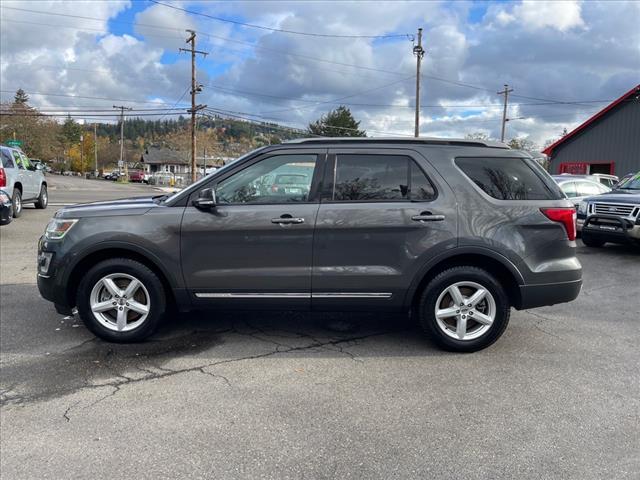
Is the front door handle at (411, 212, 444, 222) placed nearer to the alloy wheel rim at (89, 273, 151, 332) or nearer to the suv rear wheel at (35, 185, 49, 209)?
the alloy wheel rim at (89, 273, 151, 332)

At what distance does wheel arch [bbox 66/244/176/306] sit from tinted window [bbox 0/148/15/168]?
10173mm

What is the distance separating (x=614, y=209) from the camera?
969 centimetres

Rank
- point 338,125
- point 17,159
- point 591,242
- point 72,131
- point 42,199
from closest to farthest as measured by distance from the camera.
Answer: point 591,242 → point 17,159 → point 42,199 → point 338,125 → point 72,131

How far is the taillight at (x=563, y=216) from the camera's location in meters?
4.39

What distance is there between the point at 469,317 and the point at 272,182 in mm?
2125

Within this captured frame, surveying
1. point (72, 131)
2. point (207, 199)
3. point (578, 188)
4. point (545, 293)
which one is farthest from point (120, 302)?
point (72, 131)

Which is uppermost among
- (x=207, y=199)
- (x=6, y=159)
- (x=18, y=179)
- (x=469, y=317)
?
(x=6, y=159)

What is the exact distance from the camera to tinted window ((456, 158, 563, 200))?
4.43 m

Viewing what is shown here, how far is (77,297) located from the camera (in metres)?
4.47

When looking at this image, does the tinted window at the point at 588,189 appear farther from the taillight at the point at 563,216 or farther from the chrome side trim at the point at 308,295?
the chrome side trim at the point at 308,295

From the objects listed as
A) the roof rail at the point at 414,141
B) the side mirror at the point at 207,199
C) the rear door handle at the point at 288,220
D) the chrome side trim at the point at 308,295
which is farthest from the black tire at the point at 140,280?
the roof rail at the point at 414,141

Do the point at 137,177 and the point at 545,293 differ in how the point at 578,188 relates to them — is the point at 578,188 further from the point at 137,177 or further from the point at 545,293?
the point at 137,177

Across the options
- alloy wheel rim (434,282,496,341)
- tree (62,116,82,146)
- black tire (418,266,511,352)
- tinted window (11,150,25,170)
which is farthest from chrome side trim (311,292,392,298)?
tree (62,116,82,146)

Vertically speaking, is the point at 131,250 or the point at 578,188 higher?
the point at 578,188
